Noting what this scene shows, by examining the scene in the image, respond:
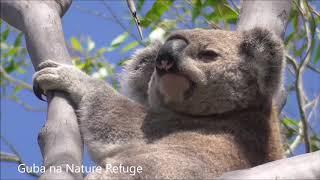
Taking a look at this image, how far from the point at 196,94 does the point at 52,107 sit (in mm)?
926

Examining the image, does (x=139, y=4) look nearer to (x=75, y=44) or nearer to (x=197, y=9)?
(x=197, y=9)

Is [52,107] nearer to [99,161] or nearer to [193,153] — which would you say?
[99,161]

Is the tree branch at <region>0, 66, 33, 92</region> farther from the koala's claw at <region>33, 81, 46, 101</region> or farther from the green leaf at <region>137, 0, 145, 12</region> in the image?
the koala's claw at <region>33, 81, 46, 101</region>

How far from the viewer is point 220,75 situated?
10.7 feet

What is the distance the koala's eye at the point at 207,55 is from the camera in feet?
10.7

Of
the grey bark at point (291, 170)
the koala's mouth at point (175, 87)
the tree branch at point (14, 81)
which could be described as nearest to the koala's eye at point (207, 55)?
the koala's mouth at point (175, 87)

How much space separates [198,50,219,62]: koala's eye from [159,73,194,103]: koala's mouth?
0.51 ft

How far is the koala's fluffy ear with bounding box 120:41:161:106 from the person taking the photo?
351 cm

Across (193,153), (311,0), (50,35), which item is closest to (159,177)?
(193,153)

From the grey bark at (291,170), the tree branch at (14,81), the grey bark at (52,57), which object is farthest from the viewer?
the tree branch at (14,81)

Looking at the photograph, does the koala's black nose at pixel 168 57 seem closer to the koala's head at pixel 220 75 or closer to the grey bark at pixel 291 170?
the koala's head at pixel 220 75

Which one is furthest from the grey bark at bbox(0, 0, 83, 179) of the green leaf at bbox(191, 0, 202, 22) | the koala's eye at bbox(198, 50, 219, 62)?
the green leaf at bbox(191, 0, 202, 22)

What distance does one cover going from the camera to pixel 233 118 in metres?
3.24

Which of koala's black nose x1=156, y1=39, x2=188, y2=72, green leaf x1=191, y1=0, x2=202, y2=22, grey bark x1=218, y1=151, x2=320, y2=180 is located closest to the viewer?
grey bark x1=218, y1=151, x2=320, y2=180
